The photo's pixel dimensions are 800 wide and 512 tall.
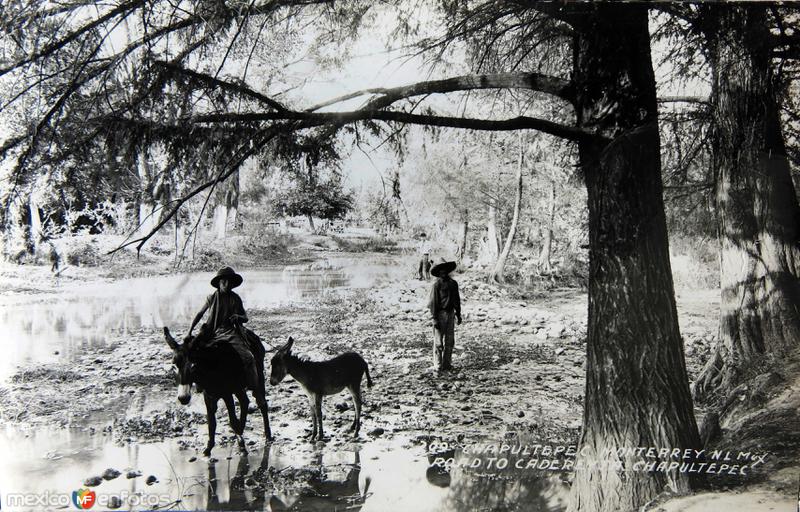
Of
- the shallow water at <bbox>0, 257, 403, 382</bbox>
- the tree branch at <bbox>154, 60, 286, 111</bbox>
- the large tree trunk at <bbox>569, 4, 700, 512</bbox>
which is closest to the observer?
the large tree trunk at <bbox>569, 4, 700, 512</bbox>

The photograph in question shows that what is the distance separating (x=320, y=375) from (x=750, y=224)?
3119mm

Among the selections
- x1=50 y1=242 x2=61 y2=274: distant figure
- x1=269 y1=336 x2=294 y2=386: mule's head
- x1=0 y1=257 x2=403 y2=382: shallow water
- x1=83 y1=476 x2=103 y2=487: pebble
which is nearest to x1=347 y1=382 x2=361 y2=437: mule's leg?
x1=269 y1=336 x2=294 y2=386: mule's head

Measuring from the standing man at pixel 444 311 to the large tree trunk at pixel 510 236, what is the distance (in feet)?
0.96

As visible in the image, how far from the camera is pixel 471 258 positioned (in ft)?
11.4

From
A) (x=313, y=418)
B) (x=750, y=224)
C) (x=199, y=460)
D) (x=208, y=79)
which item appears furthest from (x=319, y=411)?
(x=750, y=224)

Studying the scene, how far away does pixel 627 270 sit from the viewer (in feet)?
9.44

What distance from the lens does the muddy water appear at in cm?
320

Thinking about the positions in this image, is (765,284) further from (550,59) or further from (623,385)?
(550,59)

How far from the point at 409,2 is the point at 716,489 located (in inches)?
138

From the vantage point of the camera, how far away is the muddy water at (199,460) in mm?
3195

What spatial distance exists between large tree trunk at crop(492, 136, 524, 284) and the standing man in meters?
0.29

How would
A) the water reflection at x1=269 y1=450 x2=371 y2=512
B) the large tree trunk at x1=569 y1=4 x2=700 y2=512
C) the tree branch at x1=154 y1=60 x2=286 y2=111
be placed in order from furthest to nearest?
the water reflection at x1=269 y1=450 x2=371 y2=512
the tree branch at x1=154 y1=60 x2=286 y2=111
the large tree trunk at x1=569 y1=4 x2=700 y2=512

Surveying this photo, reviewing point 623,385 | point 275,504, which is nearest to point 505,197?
point 623,385

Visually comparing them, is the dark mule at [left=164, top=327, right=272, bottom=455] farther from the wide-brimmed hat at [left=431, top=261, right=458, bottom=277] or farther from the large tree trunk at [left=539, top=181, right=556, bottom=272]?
the large tree trunk at [left=539, top=181, right=556, bottom=272]
